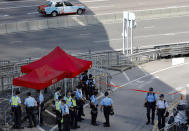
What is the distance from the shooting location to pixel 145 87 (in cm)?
2175

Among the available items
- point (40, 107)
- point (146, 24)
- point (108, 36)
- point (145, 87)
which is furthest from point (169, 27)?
point (40, 107)

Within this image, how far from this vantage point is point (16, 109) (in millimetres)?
16359

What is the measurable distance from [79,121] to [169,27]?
65.3 ft

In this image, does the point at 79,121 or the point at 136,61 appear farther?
the point at 136,61

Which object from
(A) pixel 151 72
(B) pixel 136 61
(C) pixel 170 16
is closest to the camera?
(A) pixel 151 72

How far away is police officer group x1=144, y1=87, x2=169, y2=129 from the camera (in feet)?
52.1

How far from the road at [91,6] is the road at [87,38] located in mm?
4686

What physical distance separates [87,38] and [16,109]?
16254 mm

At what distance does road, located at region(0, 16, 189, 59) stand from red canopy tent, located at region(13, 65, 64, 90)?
1028 cm

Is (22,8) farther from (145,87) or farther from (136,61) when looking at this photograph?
(145,87)

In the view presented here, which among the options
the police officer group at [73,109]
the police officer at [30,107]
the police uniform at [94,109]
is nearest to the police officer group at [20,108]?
the police officer at [30,107]

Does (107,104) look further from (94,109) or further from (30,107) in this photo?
(30,107)

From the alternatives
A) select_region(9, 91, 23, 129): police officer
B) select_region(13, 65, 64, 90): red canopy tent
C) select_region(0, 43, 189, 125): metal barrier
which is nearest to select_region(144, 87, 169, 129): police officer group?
select_region(13, 65, 64, 90): red canopy tent

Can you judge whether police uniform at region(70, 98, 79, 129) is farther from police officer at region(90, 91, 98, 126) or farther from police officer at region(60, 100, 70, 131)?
police officer at region(90, 91, 98, 126)
